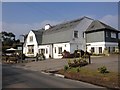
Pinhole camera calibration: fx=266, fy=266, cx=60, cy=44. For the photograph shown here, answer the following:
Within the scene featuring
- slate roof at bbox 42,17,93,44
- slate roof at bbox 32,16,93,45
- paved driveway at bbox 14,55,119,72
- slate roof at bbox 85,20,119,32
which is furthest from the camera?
slate roof at bbox 32,16,93,45

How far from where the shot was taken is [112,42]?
51.8 m

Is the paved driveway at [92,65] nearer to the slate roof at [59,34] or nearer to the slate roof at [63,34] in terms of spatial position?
the slate roof at [63,34]

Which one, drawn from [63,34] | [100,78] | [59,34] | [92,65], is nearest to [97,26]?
[63,34]

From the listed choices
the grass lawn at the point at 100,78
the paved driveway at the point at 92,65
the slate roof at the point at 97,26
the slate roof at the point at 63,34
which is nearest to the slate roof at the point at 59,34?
the slate roof at the point at 63,34

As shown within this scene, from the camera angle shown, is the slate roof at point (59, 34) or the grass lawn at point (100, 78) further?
the slate roof at point (59, 34)

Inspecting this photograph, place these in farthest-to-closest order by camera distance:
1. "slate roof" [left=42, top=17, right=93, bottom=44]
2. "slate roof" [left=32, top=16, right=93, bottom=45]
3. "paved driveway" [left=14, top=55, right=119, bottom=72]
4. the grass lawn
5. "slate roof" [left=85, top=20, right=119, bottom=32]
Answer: "slate roof" [left=32, top=16, right=93, bottom=45] → "slate roof" [left=42, top=17, right=93, bottom=44] → "slate roof" [left=85, top=20, right=119, bottom=32] → "paved driveway" [left=14, top=55, right=119, bottom=72] → the grass lawn

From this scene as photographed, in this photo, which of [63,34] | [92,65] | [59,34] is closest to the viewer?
[92,65]

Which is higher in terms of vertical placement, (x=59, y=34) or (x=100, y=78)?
(x=59, y=34)

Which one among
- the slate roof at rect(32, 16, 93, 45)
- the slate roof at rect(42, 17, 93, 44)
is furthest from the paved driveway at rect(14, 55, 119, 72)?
the slate roof at rect(32, 16, 93, 45)

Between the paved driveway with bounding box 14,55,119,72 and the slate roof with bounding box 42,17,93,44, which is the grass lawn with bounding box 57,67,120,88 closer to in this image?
the paved driveway with bounding box 14,55,119,72

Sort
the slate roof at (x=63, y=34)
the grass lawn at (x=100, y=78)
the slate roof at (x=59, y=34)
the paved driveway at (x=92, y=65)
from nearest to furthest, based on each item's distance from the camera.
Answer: the grass lawn at (x=100, y=78), the paved driveway at (x=92, y=65), the slate roof at (x=63, y=34), the slate roof at (x=59, y=34)

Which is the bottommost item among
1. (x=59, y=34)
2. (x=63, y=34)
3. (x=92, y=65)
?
(x=92, y=65)

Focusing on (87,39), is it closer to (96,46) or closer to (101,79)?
(96,46)

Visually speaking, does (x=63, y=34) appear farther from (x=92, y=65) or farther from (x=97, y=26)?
(x=92, y=65)
